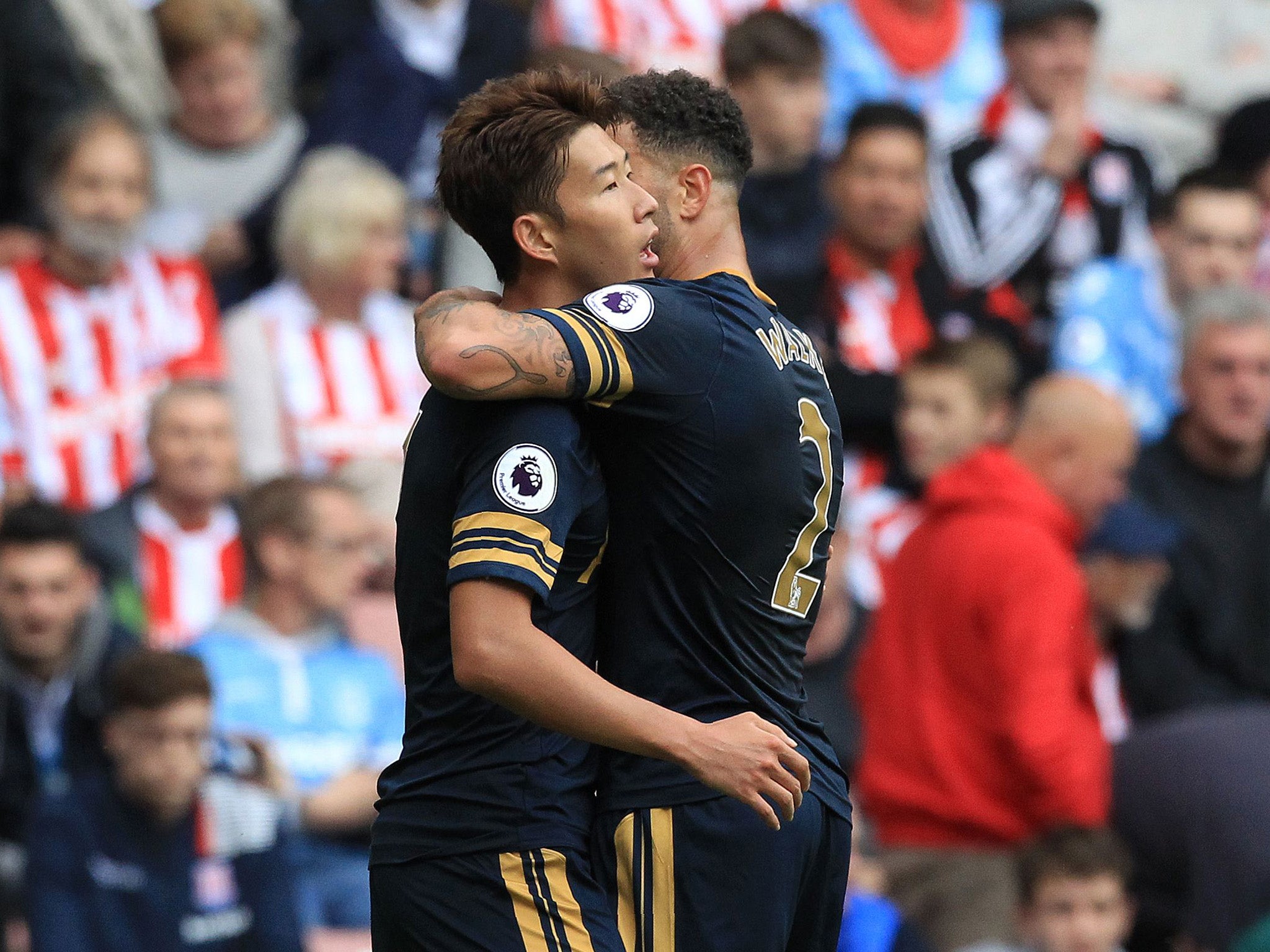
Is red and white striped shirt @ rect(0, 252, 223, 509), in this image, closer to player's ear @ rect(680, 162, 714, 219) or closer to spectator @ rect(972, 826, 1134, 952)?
spectator @ rect(972, 826, 1134, 952)

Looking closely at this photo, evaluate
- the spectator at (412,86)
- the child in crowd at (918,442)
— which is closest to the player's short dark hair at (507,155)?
the child in crowd at (918,442)

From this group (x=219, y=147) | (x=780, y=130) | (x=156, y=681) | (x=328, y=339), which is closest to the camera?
(x=156, y=681)

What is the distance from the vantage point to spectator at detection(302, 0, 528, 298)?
28.8 ft

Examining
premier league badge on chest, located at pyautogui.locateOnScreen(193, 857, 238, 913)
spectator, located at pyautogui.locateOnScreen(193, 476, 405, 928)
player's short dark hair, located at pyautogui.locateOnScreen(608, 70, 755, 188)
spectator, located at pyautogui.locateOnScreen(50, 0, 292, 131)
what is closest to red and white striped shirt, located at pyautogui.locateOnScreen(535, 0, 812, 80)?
spectator, located at pyautogui.locateOnScreen(50, 0, 292, 131)

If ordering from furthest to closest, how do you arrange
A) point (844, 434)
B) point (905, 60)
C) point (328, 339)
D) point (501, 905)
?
1. point (905, 60)
2. point (328, 339)
3. point (844, 434)
4. point (501, 905)

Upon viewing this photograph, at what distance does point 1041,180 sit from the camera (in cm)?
909

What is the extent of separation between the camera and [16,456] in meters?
7.61

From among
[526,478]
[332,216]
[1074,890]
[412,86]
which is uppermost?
A: [526,478]

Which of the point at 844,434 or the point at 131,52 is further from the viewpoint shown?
the point at 131,52

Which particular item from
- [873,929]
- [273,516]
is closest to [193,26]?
[273,516]

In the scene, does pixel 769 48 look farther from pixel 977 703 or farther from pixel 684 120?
pixel 684 120

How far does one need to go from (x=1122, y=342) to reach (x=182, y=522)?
3982mm

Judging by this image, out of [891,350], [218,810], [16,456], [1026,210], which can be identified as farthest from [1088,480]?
[16,456]

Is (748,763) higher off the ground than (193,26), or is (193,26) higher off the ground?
(193,26)
